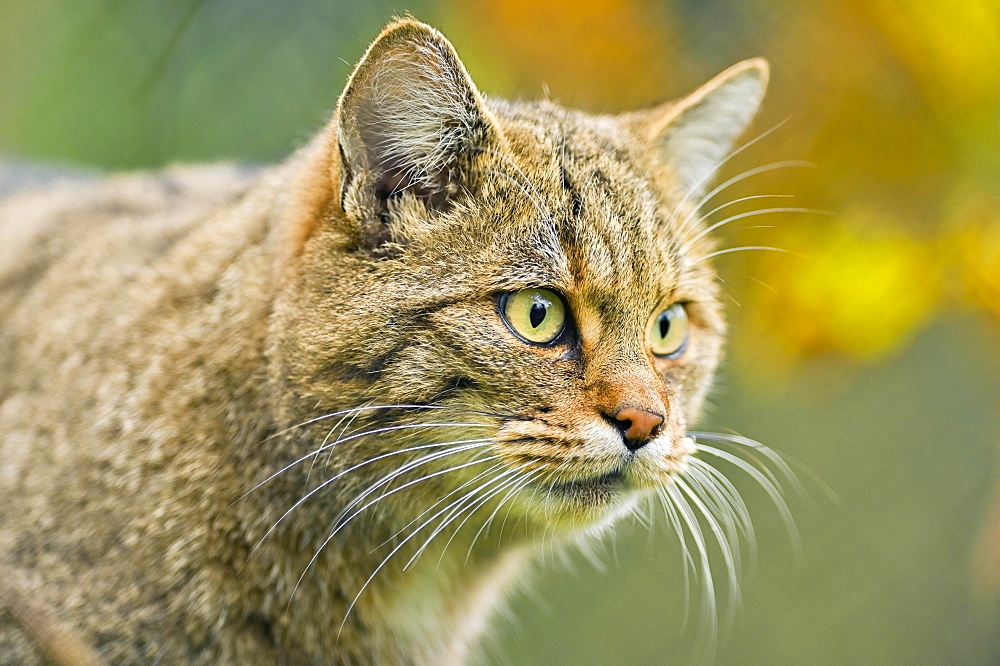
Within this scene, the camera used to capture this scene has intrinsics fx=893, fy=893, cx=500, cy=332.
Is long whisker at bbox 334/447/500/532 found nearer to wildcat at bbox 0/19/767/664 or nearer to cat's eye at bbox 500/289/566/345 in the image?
wildcat at bbox 0/19/767/664

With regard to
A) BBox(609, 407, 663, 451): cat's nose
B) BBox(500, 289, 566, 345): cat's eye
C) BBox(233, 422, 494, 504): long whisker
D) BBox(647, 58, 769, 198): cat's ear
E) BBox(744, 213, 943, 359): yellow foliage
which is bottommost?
BBox(233, 422, 494, 504): long whisker

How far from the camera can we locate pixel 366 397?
222 cm

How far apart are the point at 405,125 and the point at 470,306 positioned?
0.49m

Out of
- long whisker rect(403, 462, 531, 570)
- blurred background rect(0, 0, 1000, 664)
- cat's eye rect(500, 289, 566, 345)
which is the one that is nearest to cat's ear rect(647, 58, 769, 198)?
blurred background rect(0, 0, 1000, 664)

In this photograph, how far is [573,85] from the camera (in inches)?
144

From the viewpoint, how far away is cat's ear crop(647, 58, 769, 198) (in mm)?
2840

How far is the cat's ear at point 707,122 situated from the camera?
9.32ft

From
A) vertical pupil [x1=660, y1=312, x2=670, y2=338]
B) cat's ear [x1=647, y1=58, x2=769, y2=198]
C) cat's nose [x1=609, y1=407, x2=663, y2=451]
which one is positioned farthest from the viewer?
cat's ear [x1=647, y1=58, x2=769, y2=198]

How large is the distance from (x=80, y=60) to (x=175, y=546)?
3.45 metres

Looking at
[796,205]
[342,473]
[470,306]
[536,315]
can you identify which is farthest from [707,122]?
[342,473]

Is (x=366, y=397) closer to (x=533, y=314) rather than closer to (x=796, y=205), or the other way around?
(x=533, y=314)

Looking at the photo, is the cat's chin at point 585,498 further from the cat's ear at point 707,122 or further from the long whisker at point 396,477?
the cat's ear at point 707,122

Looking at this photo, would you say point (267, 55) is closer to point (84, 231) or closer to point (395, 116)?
point (84, 231)

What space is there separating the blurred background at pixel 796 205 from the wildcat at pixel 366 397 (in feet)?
1.58
